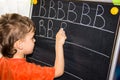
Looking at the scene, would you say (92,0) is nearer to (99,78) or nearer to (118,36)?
(118,36)

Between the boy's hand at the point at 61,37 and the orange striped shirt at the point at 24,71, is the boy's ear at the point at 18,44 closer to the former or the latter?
the orange striped shirt at the point at 24,71

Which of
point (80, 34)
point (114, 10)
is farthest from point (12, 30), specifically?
point (114, 10)

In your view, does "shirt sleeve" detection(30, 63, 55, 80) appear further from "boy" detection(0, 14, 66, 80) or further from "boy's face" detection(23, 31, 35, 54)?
"boy's face" detection(23, 31, 35, 54)

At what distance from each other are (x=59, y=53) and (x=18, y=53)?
0.30 metres

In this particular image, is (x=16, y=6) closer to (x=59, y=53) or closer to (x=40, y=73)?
(x=59, y=53)

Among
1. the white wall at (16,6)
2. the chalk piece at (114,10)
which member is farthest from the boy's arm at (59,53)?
the white wall at (16,6)

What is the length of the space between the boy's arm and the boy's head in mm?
226

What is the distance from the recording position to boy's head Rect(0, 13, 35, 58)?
185cm

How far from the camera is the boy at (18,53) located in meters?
1.81

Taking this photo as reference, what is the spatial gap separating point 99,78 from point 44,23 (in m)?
0.69

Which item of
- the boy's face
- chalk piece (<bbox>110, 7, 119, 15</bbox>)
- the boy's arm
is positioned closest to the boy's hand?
the boy's arm

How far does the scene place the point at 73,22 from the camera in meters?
1.95

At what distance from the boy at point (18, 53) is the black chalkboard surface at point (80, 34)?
0.14 metres

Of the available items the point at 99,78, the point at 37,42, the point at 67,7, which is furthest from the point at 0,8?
the point at 99,78
